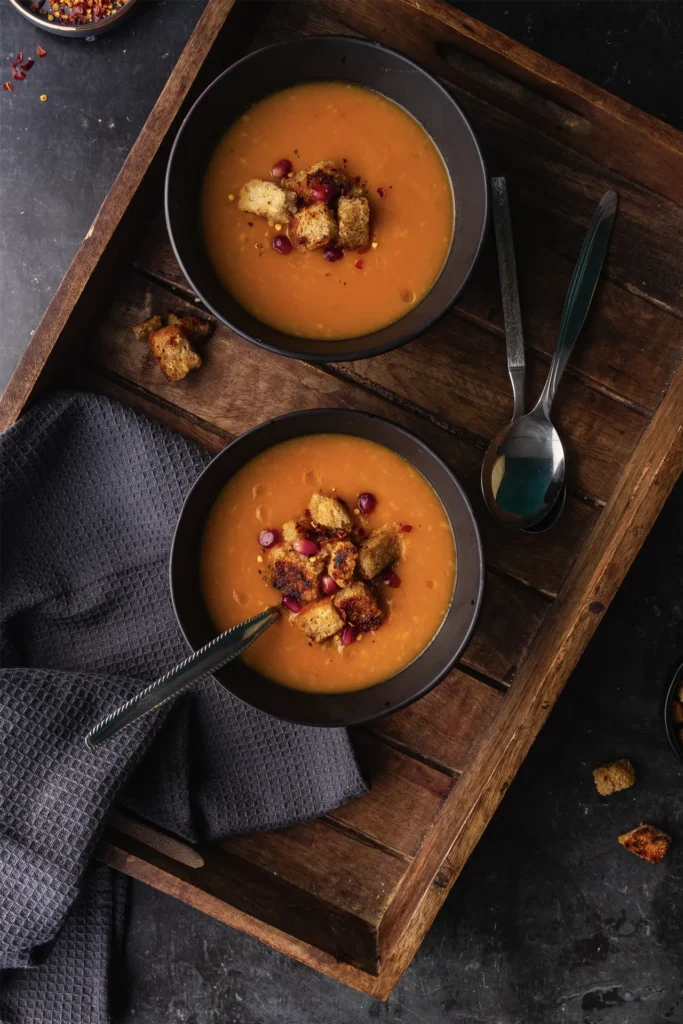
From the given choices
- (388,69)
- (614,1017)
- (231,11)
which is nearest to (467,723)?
(614,1017)

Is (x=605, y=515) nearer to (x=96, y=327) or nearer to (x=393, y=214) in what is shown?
(x=393, y=214)

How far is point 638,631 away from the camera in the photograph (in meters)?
2.91

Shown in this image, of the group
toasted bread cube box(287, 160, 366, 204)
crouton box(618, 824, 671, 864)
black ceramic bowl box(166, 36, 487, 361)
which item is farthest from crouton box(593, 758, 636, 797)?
toasted bread cube box(287, 160, 366, 204)

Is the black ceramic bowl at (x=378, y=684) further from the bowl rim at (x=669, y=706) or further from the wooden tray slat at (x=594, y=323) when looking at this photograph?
the bowl rim at (x=669, y=706)

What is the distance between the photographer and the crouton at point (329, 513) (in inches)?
86.2

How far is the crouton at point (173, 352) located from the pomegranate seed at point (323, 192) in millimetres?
540

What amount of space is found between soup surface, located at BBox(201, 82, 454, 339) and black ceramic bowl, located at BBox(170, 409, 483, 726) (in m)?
0.28

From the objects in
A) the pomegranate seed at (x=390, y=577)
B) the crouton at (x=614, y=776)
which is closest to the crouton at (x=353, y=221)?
the pomegranate seed at (x=390, y=577)

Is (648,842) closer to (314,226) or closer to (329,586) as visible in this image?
(329,586)

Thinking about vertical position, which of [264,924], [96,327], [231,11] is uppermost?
[231,11]

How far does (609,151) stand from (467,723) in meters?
1.71

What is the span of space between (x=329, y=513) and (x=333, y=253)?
2.24ft

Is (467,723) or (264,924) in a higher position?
(467,723)

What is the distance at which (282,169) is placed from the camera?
2.26 m
